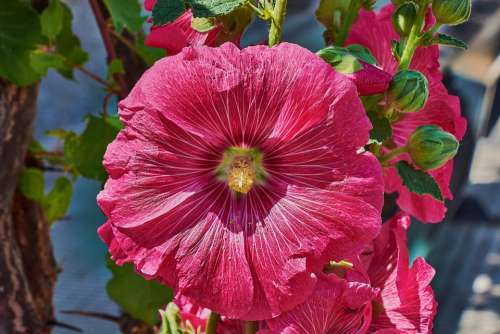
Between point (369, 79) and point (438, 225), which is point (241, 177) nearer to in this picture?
point (369, 79)

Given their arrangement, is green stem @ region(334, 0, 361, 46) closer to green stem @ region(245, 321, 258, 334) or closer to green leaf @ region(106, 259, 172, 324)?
green stem @ region(245, 321, 258, 334)

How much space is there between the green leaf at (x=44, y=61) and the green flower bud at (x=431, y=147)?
20.3 inches

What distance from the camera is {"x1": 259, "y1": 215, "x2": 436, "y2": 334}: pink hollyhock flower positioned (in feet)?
1.46

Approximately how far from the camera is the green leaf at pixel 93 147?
0.86m

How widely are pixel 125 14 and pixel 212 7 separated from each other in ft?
1.40

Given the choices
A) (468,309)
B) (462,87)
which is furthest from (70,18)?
(468,309)

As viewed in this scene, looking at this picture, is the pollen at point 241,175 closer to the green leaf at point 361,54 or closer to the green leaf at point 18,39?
the green leaf at point 361,54

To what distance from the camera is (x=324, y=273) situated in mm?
460

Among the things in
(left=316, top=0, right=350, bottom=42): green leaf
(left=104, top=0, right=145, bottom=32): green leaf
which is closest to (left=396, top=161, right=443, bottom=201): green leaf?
(left=316, top=0, right=350, bottom=42): green leaf

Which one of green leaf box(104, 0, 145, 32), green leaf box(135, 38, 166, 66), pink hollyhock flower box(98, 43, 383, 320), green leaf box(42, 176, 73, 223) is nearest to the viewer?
pink hollyhock flower box(98, 43, 383, 320)

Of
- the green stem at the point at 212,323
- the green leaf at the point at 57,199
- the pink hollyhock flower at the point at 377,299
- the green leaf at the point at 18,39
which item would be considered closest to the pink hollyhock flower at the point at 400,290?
the pink hollyhock flower at the point at 377,299

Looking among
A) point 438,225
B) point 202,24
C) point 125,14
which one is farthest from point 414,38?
point 438,225

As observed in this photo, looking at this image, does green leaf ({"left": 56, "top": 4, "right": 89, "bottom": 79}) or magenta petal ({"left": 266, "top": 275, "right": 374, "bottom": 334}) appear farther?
green leaf ({"left": 56, "top": 4, "right": 89, "bottom": 79})

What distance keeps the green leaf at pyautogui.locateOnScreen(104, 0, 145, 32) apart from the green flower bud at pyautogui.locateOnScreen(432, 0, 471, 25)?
0.41 metres
